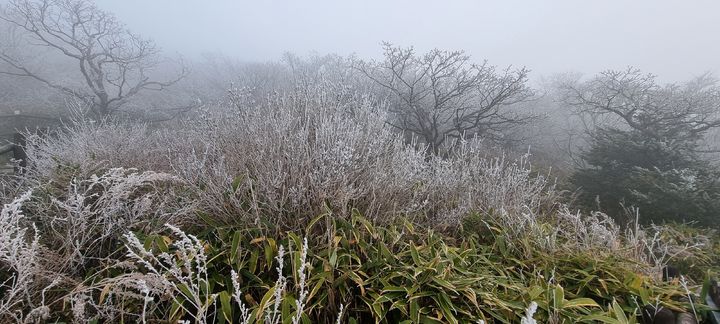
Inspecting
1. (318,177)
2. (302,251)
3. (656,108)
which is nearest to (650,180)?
(656,108)

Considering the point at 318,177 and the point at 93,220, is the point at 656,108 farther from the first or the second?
the point at 93,220

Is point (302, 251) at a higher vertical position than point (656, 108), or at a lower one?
lower

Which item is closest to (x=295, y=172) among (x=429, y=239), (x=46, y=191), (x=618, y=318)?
(x=429, y=239)

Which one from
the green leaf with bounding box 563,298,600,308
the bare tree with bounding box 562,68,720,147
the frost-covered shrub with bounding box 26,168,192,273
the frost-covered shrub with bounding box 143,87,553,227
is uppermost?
the bare tree with bounding box 562,68,720,147

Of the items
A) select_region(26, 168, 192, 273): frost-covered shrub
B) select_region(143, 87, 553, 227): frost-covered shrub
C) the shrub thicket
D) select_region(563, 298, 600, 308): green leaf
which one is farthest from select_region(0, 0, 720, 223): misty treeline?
select_region(563, 298, 600, 308): green leaf

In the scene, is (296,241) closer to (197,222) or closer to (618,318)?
(197,222)

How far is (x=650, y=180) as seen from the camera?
5660mm

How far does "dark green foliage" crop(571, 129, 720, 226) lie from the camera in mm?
5234

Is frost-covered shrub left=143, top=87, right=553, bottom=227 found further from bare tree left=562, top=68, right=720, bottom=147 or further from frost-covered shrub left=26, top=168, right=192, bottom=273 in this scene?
bare tree left=562, top=68, right=720, bottom=147

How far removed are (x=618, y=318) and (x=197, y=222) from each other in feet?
8.14

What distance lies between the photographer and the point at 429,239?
234 cm

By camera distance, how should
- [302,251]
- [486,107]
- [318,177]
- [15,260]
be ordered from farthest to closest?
[486,107]
[318,177]
[302,251]
[15,260]

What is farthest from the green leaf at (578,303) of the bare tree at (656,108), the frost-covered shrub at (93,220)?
the bare tree at (656,108)

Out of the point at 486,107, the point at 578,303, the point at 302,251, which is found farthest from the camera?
the point at 486,107
